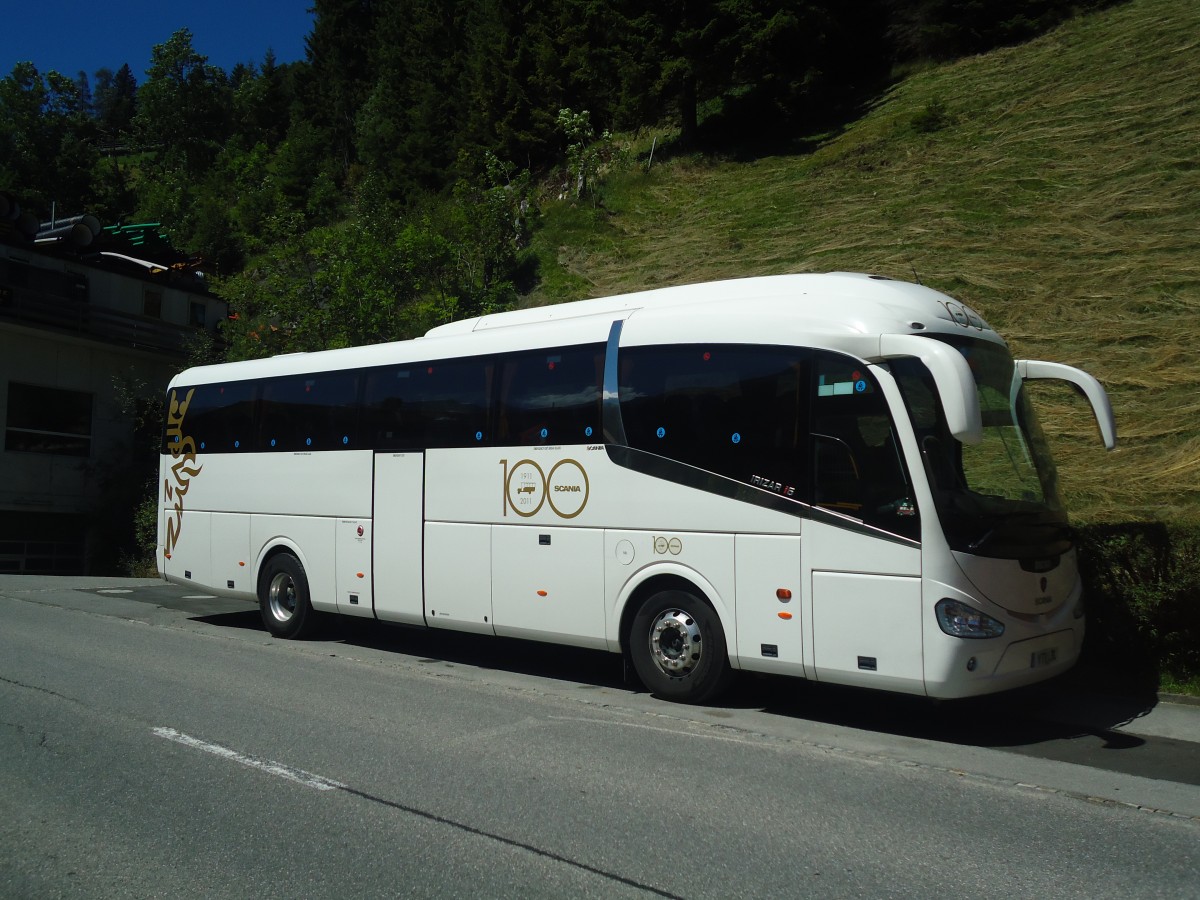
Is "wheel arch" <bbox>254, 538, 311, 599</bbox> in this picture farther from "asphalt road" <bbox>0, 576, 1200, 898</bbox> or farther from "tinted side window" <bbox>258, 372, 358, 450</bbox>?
"asphalt road" <bbox>0, 576, 1200, 898</bbox>

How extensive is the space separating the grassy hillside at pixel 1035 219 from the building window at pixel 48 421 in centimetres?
1388

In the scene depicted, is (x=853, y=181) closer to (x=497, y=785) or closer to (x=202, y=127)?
(x=497, y=785)

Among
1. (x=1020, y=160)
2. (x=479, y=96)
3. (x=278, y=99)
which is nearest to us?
(x=1020, y=160)

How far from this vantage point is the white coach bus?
23.7ft

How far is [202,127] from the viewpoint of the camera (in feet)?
243

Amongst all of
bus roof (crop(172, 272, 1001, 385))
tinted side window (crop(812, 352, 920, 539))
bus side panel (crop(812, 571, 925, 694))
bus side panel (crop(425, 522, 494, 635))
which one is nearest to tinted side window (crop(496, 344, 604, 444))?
bus roof (crop(172, 272, 1001, 385))

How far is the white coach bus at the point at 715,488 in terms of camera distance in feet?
23.7

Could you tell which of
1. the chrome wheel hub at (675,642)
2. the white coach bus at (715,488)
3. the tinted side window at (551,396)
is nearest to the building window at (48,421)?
the white coach bus at (715,488)

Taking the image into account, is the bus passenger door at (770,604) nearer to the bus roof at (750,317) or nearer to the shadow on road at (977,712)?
the shadow on road at (977,712)

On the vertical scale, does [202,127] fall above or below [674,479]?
above

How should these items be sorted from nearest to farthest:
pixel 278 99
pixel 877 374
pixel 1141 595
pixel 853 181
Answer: pixel 877 374 → pixel 1141 595 → pixel 853 181 → pixel 278 99

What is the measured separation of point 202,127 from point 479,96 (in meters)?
34.8

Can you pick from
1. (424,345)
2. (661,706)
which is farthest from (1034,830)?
(424,345)

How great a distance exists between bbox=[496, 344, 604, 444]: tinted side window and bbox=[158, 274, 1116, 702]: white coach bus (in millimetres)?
24
